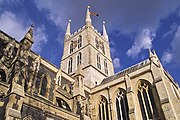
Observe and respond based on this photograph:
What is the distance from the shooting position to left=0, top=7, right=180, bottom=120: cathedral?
10742 mm

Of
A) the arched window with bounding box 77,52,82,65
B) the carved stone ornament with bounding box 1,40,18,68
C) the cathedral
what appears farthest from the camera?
the arched window with bounding box 77,52,82,65

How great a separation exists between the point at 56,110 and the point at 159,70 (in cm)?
1239

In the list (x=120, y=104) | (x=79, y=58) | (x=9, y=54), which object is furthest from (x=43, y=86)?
(x=79, y=58)

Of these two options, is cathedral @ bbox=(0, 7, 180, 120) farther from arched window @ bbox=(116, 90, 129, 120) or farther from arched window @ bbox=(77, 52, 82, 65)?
arched window @ bbox=(77, 52, 82, 65)

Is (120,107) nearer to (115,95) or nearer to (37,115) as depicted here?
(115,95)

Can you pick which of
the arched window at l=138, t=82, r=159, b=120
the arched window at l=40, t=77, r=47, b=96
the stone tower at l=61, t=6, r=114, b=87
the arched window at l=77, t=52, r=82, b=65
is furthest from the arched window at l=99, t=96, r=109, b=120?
the arched window at l=77, t=52, r=82, b=65

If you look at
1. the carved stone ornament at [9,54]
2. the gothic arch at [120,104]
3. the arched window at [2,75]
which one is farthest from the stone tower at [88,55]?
the arched window at [2,75]

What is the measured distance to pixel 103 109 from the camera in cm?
2214

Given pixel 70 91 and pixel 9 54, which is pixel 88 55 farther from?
pixel 9 54

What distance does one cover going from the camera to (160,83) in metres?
17.6

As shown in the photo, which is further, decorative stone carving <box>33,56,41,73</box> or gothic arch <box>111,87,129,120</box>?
gothic arch <box>111,87,129,120</box>

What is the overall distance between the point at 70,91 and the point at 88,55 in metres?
→ 11.2

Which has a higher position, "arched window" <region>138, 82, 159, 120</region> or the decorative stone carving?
the decorative stone carving

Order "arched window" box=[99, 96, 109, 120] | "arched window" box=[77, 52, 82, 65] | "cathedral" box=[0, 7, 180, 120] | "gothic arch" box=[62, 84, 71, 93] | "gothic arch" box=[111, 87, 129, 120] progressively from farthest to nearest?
"arched window" box=[77, 52, 82, 65] < "gothic arch" box=[62, 84, 71, 93] < "arched window" box=[99, 96, 109, 120] < "gothic arch" box=[111, 87, 129, 120] < "cathedral" box=[0, 7, 180, 120]
